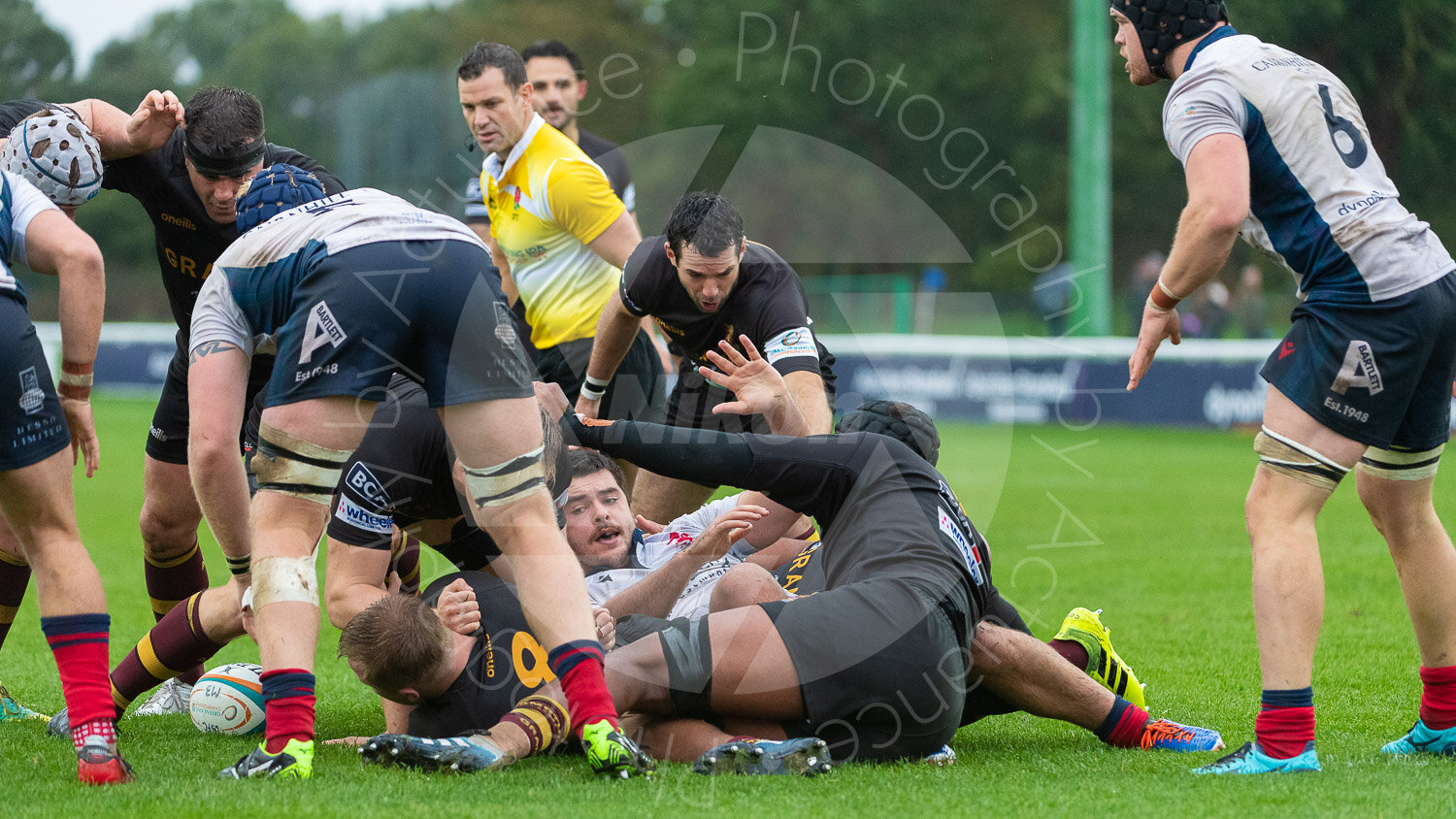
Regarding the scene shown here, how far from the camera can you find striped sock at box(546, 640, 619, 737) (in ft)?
11.9

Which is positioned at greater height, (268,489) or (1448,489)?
(268,489)

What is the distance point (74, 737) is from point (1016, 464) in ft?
38.9

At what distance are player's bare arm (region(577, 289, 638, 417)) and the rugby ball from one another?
1.93 meters

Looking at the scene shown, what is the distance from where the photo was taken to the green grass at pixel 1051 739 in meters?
3.37

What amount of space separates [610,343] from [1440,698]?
3.52m

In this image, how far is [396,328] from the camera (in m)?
3.68

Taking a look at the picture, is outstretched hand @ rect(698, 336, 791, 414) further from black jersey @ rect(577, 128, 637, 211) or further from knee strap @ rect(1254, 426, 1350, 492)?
black jersey @ rect(577, 128, 637, 211)

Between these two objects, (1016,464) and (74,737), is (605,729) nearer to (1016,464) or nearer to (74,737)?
(74,737)

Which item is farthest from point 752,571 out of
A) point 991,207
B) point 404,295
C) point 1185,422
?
point 991,207

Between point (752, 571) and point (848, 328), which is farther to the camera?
point (848, 328)

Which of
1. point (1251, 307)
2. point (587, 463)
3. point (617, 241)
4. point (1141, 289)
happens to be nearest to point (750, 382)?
point (587, 463)

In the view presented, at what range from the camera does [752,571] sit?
428 centimetres

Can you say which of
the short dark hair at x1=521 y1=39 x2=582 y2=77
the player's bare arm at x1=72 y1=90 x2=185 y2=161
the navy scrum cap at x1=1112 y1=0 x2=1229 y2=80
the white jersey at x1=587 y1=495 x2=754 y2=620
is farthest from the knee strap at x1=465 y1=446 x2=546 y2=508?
the short dark hair at x1=521 y1=39 x2=582 y2=77

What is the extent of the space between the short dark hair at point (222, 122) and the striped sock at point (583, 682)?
6.82ft
